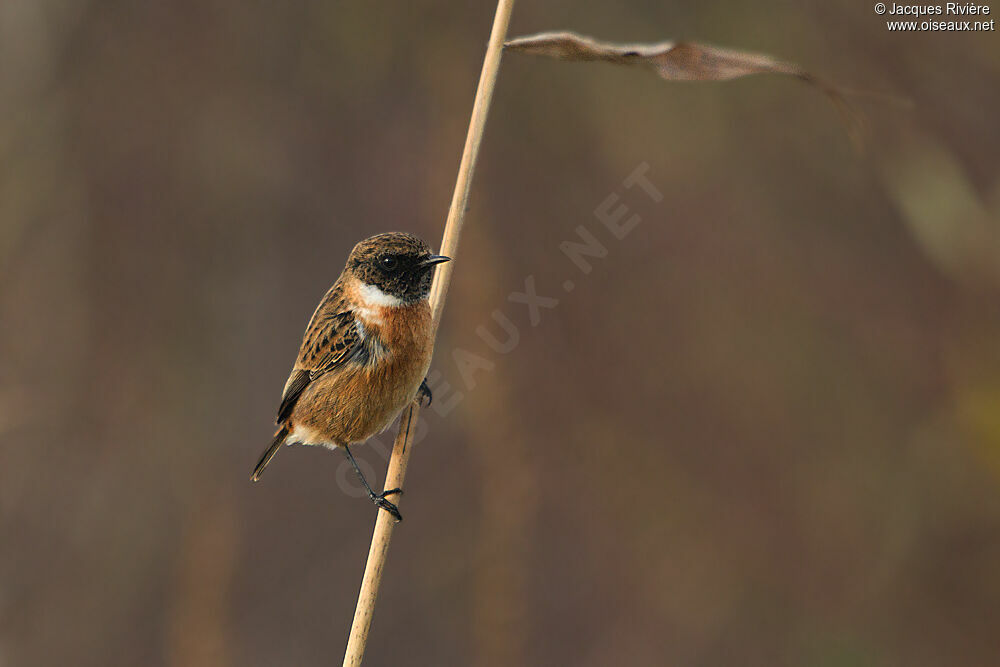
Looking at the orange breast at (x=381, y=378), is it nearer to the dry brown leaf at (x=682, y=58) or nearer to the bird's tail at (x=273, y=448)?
the bird's tail at (x=273, y=448)

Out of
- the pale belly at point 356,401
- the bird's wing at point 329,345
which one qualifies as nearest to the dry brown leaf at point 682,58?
the pale belly at point 356,401

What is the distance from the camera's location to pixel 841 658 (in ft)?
17.1

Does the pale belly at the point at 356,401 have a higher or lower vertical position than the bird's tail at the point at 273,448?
higher

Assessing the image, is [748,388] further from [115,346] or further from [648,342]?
[115,346]

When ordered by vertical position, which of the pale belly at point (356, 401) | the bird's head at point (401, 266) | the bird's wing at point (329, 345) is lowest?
the pale belly at point (356, 401)

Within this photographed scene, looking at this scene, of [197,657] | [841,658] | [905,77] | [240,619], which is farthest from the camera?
[240,619]

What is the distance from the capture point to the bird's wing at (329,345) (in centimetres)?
439

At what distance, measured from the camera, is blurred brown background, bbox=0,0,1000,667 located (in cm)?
544

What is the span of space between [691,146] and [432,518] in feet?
11.8

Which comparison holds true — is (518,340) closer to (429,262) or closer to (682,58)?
(429,262)

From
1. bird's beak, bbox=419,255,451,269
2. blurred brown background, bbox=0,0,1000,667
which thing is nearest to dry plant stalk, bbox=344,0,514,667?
bird's beak, bbox=419,255,451,269

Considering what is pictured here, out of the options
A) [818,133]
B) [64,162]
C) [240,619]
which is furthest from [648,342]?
[64,162]

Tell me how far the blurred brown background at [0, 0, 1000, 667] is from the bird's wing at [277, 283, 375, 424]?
108 centimetres

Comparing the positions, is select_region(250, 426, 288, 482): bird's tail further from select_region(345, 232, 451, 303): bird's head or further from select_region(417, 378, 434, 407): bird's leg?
select_region(345, 232, 451, 303): bird's head
